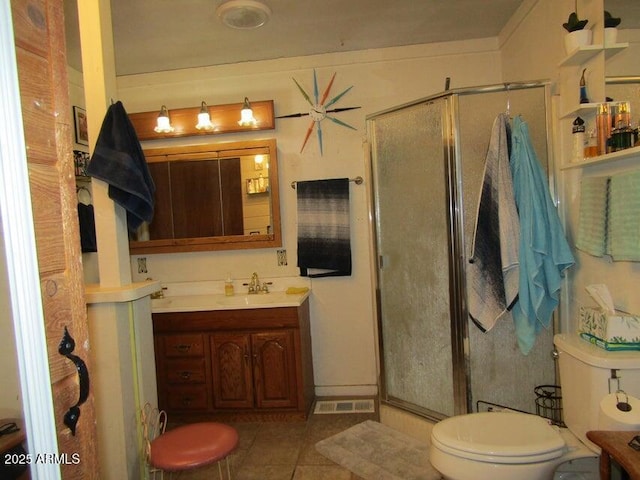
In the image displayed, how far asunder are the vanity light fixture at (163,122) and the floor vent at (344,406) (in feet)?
7.67

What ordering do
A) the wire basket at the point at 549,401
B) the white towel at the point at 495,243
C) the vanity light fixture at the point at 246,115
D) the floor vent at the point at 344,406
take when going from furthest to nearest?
1. the vanity light fixture at the point at 246,115
2. the floor vent at the point at 344,406
3. the wire basket at the point at 549,401
4. the white towel at the point at 495,243

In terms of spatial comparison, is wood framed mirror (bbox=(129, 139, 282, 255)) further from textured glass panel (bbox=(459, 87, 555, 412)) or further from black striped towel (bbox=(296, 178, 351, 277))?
textured glass panel (bbox=(459, 87, 555, 412))

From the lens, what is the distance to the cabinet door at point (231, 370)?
106 inches

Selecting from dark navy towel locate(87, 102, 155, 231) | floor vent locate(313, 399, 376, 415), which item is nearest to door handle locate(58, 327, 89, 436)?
dark navy towel locate(87, 102, 155, 231)

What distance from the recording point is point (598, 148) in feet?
5.50

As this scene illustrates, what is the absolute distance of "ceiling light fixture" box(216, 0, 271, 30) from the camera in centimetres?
223

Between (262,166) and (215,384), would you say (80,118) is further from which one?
(215,384)

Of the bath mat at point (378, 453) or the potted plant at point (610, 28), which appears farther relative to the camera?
the bath mat at point (378, 453)

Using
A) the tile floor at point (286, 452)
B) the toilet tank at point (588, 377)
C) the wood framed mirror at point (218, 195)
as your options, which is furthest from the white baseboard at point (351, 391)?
the toilet tank at point (588, 377)

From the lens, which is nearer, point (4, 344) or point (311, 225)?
point (4, 344)

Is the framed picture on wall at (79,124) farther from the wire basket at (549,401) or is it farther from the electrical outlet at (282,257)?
the wire basket at (549,401)

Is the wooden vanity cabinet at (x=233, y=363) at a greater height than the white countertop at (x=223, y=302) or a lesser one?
lesser

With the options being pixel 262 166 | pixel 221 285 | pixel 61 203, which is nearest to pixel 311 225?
pixel 262 166

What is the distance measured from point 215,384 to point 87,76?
1980 mm
